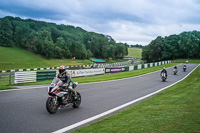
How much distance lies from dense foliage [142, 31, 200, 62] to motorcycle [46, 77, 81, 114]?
336 ft

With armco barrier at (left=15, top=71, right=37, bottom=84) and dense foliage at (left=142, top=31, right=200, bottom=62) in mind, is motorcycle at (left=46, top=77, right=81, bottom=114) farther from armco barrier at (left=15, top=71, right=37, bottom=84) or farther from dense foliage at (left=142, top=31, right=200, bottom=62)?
dense foliage at (left=142, top=31, right=200, bottom=62)

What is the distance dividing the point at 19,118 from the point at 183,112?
612 cm

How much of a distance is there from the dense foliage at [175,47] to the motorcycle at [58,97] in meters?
102

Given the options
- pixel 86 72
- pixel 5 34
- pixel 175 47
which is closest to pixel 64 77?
pixel 86 72

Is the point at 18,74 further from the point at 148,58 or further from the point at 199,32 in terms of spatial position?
the point at 199,32

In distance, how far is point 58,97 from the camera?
7828 mm

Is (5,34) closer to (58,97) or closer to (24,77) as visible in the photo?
(24,77)

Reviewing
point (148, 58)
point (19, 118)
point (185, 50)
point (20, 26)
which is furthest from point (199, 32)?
point (19, 118)

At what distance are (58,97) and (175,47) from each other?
110 metres

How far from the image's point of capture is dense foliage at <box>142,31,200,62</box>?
332ft

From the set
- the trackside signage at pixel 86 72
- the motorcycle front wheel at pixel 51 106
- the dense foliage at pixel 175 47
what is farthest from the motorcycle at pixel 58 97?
the dense foliage at pixel 175 47

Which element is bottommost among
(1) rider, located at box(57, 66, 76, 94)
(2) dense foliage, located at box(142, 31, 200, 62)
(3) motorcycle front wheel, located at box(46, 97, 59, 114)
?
(3) motorcycle front wheel, located at box(46, 97, 59, 114)

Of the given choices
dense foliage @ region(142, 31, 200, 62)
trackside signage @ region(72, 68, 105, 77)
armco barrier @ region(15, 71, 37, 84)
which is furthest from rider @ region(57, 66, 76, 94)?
dense foliage @ region(142, 31, 200, 62)

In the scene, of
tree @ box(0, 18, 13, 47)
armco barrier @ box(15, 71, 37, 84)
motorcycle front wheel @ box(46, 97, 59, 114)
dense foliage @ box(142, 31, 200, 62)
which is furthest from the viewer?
dense foliage @ box(142, 31, 200, 62)
